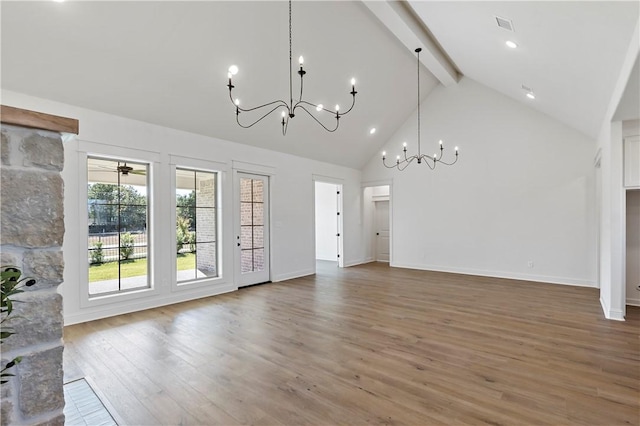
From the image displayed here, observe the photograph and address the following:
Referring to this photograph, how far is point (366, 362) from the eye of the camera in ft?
9.45

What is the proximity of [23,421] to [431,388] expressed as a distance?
2.41 metres

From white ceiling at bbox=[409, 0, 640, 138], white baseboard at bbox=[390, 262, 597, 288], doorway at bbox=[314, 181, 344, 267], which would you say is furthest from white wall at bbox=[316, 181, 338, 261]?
white ceiling at bbox=[409, 0, 640, 138]

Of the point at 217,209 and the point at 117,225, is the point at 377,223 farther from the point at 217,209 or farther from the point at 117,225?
the point at 117,225

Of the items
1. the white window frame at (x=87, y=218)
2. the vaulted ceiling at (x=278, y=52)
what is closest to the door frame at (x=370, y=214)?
the vaulted ceiling at (x=278, y=52)

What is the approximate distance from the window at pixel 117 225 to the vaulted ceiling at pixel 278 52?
2.77ft

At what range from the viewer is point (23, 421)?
3.36 ft

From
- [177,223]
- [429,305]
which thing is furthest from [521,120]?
[177,223]

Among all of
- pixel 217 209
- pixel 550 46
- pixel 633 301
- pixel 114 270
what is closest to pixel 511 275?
pixel 633 301

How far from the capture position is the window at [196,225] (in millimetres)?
5188

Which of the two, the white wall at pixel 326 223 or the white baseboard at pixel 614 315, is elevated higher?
the white wall at pixel 326 223

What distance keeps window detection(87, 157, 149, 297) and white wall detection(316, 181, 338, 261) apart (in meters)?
5.60

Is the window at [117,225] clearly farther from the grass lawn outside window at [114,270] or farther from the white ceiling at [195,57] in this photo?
the white ceiling at [195,57]

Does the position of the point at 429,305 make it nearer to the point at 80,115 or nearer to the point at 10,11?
the point at 80,115

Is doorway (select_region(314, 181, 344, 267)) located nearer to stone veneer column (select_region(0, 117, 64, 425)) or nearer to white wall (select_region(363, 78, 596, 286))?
white wall (select_region(363, 78, 596, 286))
